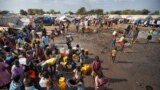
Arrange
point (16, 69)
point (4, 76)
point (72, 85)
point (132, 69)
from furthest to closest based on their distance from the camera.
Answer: point (132, 69), point (4, 76), point (16, 69), point (72, 85)

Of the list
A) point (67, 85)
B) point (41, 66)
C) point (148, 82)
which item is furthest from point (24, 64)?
point (148, 82)

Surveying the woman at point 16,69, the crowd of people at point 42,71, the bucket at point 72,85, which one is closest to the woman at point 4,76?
the crowd of people at point 42,71

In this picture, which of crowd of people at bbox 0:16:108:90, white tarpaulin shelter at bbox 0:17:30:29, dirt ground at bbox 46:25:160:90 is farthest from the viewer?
white tarpaulin shelter at bbox 0:17:30:29

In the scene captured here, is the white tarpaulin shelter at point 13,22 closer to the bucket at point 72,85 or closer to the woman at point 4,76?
the woman at point 4,76

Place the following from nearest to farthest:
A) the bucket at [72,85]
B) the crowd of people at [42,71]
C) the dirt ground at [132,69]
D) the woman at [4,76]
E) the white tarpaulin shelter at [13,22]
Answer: the crowd of people at [42,71] < the bucket at [72,85] < the woman at [4,76] < the dirt ground at [132,69] < the white tarpaulin shelter at [13,22]

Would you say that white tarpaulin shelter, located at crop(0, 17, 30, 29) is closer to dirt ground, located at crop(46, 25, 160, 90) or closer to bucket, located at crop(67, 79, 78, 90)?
dirt ground, located at crop(46, 25, 160, 90)

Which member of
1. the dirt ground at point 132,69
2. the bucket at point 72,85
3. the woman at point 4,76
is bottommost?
the dirt ground at point 132,69

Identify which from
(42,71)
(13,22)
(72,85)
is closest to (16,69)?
(42,71)

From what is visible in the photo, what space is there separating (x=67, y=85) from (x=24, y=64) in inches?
85.2

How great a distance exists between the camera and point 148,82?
1260 cm

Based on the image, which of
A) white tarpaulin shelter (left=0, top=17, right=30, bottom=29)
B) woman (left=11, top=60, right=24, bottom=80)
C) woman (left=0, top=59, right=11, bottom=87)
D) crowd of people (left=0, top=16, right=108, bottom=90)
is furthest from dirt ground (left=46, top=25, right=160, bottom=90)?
white tarpaulin shelter (left=0, top=17, right=30, bottom=29)

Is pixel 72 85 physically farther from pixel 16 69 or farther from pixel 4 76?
pixel 4 76

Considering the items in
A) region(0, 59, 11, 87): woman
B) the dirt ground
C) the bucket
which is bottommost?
the dirt ground

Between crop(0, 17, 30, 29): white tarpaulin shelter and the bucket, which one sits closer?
the bucket
